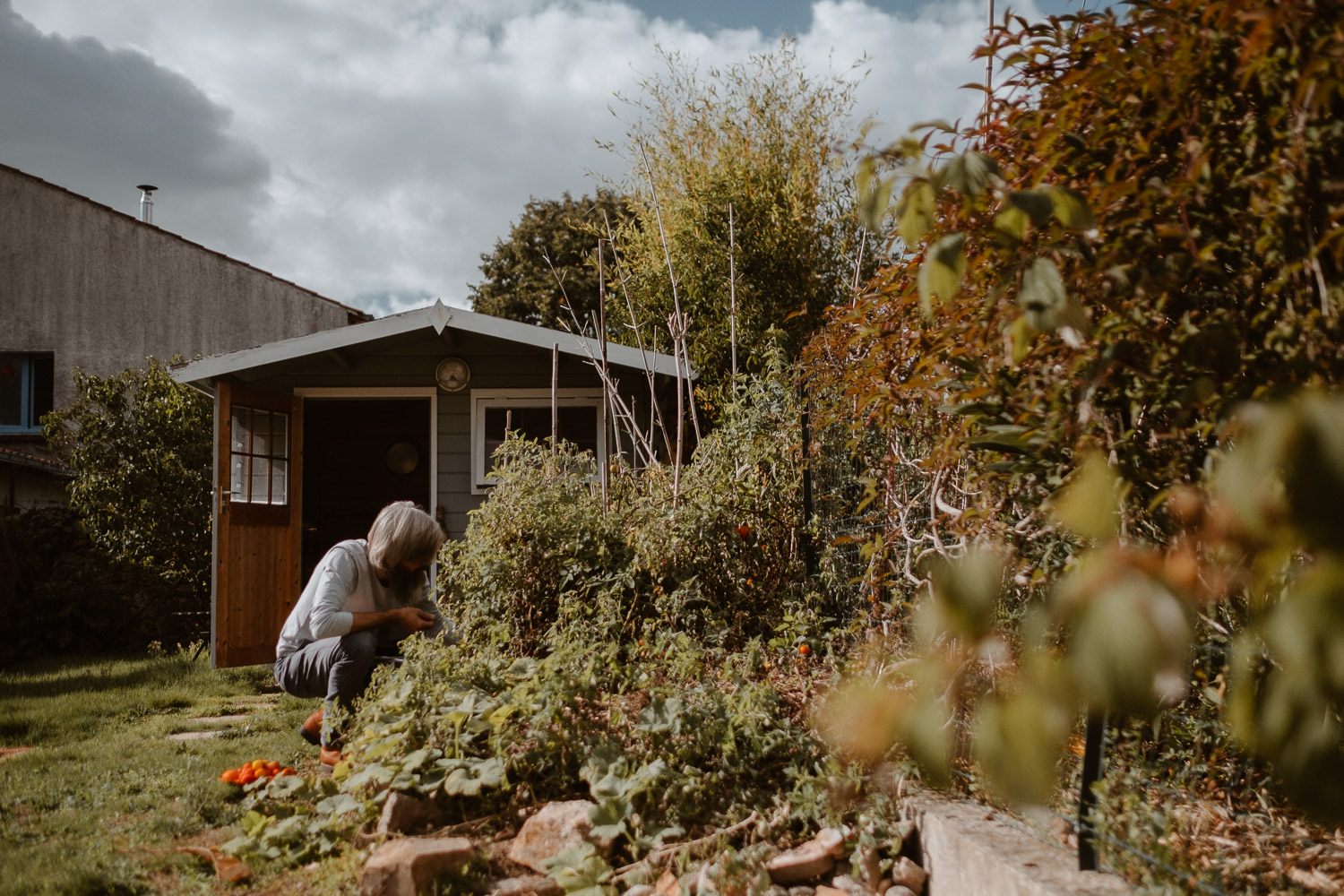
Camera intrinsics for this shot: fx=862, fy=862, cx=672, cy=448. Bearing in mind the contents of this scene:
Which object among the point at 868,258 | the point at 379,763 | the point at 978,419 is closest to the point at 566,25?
the point at 978,419

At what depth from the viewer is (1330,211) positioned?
91 centimetres

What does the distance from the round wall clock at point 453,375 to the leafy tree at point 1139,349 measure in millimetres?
5518

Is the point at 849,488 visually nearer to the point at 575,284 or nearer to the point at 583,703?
the point at 583,703

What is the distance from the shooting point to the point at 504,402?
23.3ft

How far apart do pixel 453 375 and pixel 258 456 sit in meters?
1.68

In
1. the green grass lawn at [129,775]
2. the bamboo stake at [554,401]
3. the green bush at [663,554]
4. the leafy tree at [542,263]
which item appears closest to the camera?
the green grass lawn at [129,775]

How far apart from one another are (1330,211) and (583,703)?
255cm

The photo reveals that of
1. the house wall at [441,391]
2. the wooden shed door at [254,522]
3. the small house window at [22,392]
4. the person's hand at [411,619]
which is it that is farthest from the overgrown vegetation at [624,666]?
the small house window at [22,392]

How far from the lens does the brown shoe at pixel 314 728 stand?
3.87m

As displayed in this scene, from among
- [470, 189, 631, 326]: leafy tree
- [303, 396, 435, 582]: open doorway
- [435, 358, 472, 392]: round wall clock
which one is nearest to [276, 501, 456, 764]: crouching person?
[435, 358, 472, 392]: round wall clock

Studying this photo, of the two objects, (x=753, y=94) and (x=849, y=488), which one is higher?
(x=753, y=94)

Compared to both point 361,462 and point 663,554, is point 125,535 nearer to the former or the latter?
point 361,462

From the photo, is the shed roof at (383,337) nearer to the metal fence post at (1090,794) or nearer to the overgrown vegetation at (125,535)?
the overgrown vegetation at (125,535)

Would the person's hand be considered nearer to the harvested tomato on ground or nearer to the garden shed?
the harvested tomato on ground
